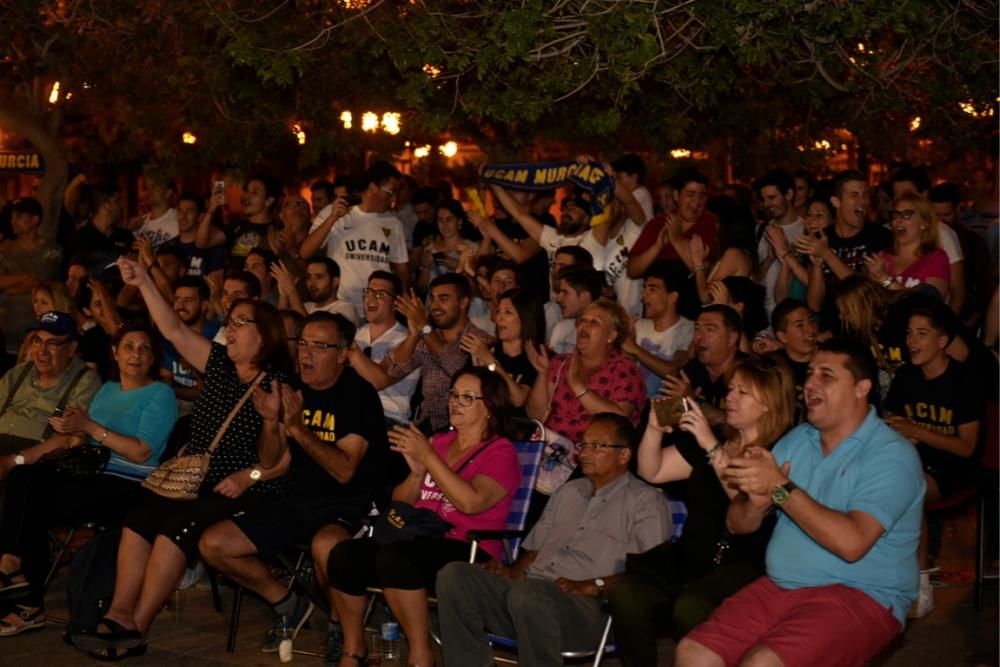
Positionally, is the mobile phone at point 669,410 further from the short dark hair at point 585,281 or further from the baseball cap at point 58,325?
the baseball cap at point 58,325

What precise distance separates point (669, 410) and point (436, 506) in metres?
1.45

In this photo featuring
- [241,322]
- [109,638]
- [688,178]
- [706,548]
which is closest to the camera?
[706,548]

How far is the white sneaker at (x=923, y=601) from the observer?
7805 mm

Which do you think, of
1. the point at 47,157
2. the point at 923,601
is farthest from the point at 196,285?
the point at 47,157

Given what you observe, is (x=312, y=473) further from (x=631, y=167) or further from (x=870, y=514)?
(x=631, y=167)

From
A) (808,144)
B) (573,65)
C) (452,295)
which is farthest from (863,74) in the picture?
(808,144)

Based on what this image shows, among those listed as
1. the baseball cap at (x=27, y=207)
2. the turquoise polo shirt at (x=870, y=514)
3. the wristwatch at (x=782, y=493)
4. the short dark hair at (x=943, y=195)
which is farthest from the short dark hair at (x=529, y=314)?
the baseball cap at (x=27, y=207)

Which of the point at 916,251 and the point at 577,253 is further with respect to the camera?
the point at 577,253

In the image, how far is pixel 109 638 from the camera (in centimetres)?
759

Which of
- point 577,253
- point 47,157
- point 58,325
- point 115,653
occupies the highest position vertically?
point 47,157

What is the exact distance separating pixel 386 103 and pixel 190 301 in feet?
11.6

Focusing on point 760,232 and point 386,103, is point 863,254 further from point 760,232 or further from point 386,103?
point 386,103

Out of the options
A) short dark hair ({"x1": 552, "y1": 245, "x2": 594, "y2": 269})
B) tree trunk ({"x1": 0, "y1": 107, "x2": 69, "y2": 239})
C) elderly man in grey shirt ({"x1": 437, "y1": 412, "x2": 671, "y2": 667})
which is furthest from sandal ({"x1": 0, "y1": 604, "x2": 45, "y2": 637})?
tree trunk ({"x1": 0, "y1": 107, "x2": 69, "y2": 239})

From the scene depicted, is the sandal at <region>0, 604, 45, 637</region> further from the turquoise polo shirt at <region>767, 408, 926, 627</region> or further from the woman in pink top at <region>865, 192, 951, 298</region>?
the woman in pink top at <region>865, 192, 951, 298</region>
